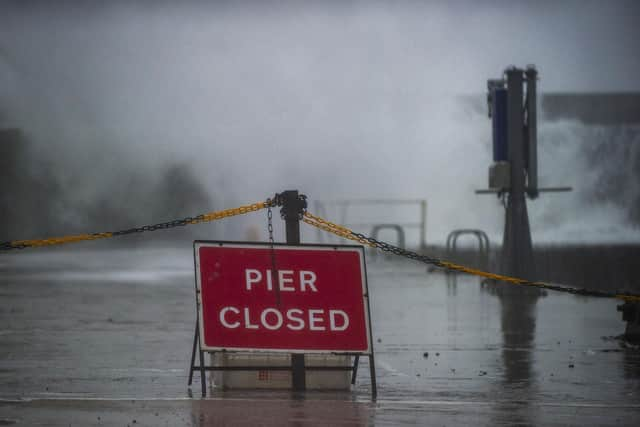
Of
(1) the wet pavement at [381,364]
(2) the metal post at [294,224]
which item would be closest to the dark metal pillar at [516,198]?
(1) the wet pavement at [381,364]

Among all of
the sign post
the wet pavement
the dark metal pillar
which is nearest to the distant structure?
the dark metal pillar

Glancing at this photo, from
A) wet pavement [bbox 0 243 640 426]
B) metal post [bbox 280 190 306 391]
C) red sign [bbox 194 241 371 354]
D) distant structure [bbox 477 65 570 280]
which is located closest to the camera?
wet pavement [bbox 0 243 640 426]

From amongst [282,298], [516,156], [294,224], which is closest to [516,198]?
[516,156]

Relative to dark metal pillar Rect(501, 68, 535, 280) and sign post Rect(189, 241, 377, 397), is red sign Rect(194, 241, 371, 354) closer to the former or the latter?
sign post Rect(189, 241, 377, 397)

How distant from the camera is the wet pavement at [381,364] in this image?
884 cm

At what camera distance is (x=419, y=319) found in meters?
16.5

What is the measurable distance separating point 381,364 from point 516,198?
926cm

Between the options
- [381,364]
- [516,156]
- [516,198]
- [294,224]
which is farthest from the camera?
[516,198]

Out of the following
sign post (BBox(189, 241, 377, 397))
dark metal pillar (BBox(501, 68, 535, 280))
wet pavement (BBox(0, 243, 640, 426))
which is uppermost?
dark metal pillar (BBox(501, 68, 535, 280))

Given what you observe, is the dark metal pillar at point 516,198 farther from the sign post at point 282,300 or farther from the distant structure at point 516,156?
the sign post at point 282,300

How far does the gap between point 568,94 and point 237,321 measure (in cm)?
9719

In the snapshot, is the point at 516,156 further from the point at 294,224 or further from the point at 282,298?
the point at 282,298

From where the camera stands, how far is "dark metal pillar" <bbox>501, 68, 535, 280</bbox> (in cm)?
2036

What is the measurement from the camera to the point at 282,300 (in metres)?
10.0
